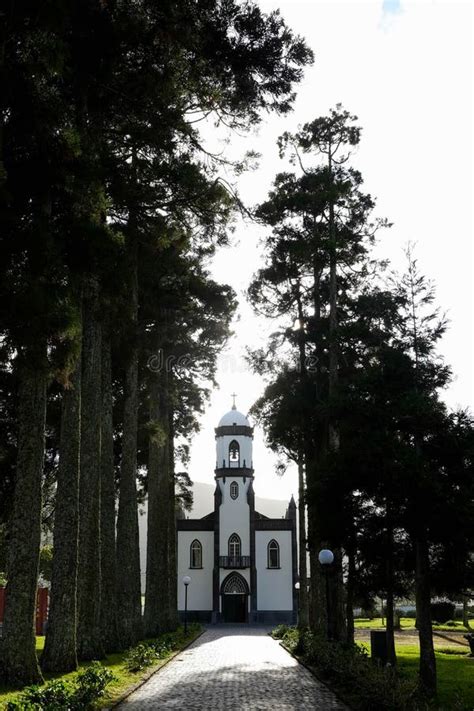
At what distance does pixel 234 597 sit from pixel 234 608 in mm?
715

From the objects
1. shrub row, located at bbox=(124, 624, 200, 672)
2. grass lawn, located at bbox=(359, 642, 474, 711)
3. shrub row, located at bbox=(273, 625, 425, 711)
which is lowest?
grass lawn, located at bbox=(359, 642, 474, 711)

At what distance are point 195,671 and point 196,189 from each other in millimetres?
10372

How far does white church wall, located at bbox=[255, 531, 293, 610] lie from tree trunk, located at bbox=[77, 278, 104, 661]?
109 ft

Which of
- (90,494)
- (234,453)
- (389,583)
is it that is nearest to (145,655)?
(90,494)

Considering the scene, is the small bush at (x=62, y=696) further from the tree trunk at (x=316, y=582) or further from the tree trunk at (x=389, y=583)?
the tree trunk at (x=389, y=583)

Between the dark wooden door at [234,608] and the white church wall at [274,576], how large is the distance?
3.44 feet

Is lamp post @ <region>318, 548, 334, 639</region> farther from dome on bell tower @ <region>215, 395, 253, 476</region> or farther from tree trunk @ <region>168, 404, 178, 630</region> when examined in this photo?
dome on bell tower @ <region>215, 395, 253, 476</region>

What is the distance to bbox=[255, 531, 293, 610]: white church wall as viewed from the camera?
4547 cm

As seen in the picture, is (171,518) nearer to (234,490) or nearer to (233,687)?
(233,687)

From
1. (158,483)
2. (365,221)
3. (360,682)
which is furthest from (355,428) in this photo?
(158,483)

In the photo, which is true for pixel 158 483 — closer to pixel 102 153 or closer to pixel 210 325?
pixel 210 325

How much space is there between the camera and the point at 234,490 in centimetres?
4816

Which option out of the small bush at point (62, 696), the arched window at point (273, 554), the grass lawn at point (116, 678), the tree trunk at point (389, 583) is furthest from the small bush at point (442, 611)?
the small bush at point (62, 696)

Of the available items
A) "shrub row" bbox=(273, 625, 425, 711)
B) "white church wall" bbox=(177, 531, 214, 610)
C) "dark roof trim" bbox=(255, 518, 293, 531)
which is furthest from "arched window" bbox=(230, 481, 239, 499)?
"shrub row" bbox=(273, 625, 425, 711)
